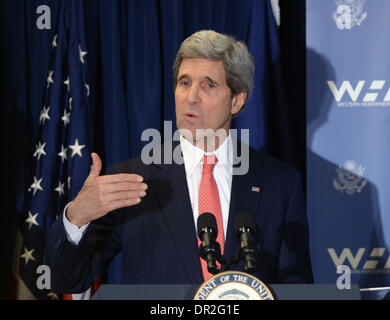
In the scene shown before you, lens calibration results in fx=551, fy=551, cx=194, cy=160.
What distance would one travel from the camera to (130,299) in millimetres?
1623

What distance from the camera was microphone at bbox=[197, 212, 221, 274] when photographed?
1549 mm

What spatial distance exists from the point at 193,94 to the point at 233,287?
1260 mm

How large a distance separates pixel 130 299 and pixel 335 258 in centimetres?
220

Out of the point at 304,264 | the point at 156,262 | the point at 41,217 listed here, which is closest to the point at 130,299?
the point at 156,262

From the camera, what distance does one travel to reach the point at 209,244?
5.15 ft

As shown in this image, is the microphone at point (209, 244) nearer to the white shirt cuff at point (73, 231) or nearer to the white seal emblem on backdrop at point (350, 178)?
the white shirt cuff at point (73, 231)

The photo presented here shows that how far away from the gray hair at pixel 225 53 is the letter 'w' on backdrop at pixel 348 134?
956 mm

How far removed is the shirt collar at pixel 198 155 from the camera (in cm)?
252

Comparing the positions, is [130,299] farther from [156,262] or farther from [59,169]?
[59,169]

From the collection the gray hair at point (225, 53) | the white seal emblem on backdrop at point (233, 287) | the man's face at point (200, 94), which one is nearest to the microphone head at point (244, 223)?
the white seal emblem on backdrop at point (233, 287)

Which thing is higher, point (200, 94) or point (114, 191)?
point (200, 94)

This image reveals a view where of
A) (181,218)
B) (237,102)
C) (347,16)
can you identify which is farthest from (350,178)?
(181,218)

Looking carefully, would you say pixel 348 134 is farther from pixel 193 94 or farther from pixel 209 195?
pixel 209 195

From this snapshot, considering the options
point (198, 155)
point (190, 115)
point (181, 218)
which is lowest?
point (181, 218)
